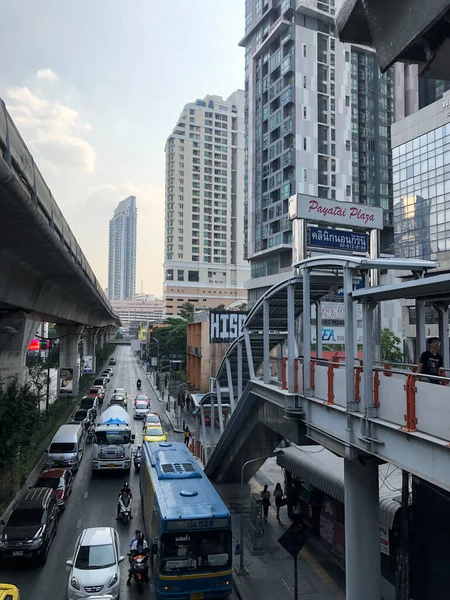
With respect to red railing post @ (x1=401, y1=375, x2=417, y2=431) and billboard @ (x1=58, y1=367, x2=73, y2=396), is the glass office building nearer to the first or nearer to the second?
billboard @ (x1=58, y1=367, x2=73, y2=396)

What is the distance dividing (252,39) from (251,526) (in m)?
90.2

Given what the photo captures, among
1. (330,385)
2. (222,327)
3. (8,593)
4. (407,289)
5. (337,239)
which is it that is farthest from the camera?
(222,327)

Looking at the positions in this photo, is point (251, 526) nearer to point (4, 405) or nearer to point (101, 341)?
point (4, 405)

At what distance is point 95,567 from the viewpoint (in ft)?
43.6

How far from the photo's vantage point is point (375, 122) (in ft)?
275

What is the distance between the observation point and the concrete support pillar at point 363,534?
374 inches

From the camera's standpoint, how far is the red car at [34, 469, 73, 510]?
20.4m

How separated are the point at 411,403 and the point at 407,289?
1712 millimetres

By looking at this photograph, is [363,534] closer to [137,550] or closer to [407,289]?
[407,289]

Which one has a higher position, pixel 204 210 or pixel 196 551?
pixel 204 210

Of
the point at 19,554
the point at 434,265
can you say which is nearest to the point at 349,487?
the point at 434,265

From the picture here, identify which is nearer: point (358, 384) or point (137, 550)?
point (358, 384)

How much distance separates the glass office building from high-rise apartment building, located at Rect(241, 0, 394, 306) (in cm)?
1178

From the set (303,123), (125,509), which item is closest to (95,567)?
(125,509)
